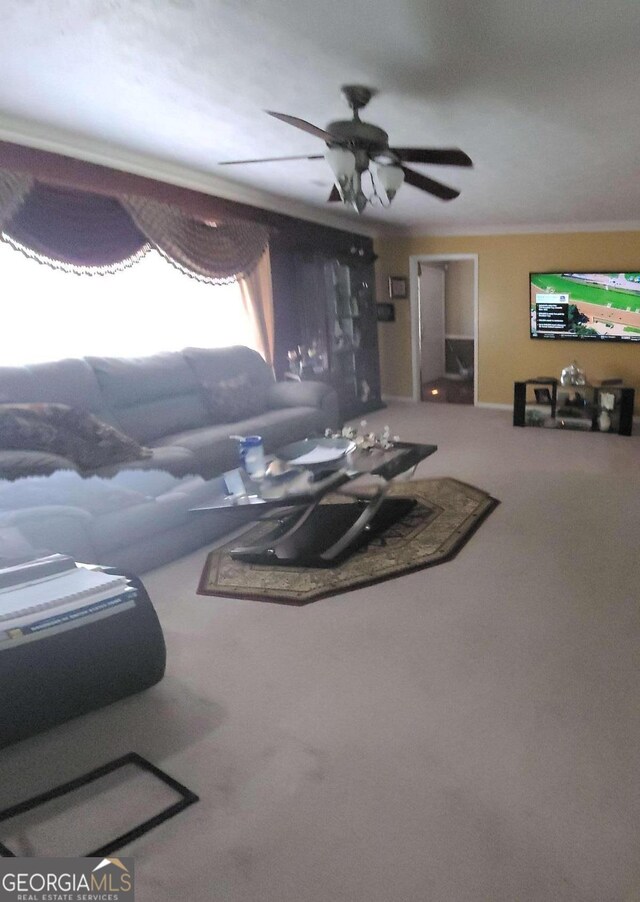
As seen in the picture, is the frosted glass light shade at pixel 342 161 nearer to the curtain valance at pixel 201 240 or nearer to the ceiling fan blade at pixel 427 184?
the ceiling fan blade at pixel 427 184

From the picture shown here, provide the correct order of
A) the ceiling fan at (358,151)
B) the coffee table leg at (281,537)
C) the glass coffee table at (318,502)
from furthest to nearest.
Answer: the coffee table leg at (281,537)
the glass coffee table at (318,502)
the ceiling fan at (358,151)

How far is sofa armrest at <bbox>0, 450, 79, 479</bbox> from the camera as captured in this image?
8.52 feet

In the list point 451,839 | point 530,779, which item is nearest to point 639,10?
point 530,779

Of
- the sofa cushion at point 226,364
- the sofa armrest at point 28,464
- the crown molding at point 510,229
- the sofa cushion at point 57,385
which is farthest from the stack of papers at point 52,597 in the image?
the crown molding at point 510,229

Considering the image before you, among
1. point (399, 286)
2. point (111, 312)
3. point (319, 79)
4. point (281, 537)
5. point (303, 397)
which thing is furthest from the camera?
point (399, 286)

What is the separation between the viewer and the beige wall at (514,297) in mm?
5793

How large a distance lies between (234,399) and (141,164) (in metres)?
1.68

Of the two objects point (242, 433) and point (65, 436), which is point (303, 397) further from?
point (65, 436)

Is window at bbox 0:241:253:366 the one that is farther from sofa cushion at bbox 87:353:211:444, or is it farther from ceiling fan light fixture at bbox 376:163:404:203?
ceiling fan light fixture at bbox 376:163:404:203

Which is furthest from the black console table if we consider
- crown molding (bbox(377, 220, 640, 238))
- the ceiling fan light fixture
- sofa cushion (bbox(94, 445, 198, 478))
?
sofa cushion (bbox(94, 445, 198, 478))

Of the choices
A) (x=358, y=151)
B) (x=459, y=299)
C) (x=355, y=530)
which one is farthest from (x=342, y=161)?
(x=459, y=299)

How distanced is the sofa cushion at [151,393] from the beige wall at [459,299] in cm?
507

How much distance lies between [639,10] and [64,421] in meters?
2.89

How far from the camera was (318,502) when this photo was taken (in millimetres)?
3145
